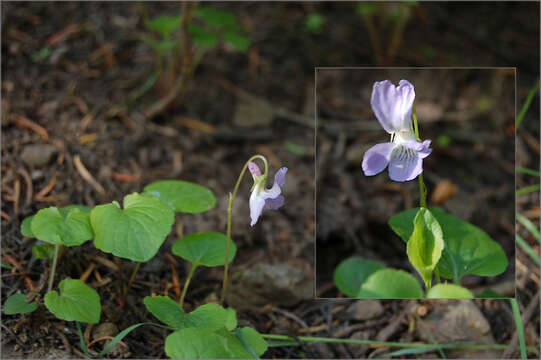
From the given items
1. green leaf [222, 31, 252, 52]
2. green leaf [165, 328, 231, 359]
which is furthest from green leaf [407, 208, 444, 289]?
green leaf [222, 31, 252, 52]

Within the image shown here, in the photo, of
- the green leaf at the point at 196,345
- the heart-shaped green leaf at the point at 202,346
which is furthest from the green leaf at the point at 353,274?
the green leaf at the point at 196,345

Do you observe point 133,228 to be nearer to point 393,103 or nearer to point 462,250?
point 393,103

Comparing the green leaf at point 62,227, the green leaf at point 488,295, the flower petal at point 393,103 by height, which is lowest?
the green leaf at point 488,295

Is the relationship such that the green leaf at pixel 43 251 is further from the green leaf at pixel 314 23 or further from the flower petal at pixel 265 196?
the green leaf at pixel 314 23

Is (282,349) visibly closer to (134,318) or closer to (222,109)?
(134,318)

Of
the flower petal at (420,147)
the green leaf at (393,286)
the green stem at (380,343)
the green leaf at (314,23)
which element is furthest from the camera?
the green leaf at (314,23)

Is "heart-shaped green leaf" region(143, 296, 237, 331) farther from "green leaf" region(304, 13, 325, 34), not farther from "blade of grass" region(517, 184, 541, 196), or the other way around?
"green leaf" region(304, 13, 325, 34)

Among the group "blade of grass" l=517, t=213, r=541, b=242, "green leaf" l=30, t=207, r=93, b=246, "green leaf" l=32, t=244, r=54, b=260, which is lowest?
"green leaf" l=32, t=244, r=54, b=260

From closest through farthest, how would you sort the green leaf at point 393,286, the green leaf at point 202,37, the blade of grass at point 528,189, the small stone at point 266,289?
1. the green leaf at point 393,286
2. the small stone at point 266,289
3. the blade of grass at point 528,189
4. the green leaf at point 202,37
